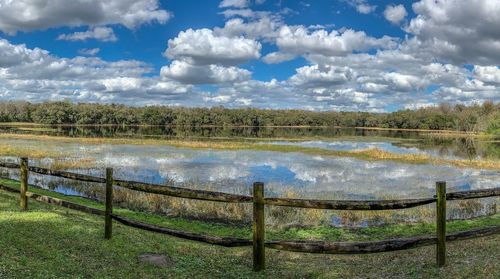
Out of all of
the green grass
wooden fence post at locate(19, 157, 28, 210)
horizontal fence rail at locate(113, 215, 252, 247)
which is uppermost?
wooden fence post at locate(19, 157, 28, 210)

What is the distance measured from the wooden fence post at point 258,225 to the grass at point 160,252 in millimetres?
244

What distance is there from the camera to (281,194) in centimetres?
2533

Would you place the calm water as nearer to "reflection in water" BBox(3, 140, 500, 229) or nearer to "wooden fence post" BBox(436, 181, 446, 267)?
"reflection in water" BBox(3, 140, 500, 229)

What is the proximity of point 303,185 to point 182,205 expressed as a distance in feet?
36.9

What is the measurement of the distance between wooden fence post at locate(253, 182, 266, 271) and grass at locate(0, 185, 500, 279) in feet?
0.80

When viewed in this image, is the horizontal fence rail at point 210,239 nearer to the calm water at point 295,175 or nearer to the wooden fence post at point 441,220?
the wooden fence post at point 441,220

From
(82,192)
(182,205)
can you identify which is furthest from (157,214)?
(82,192)

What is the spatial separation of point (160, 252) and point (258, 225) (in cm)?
263

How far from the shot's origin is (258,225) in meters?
8.04

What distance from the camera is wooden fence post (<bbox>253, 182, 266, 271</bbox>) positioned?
7898 mm

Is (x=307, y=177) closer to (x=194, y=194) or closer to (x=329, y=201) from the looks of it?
(x=194, y=194)

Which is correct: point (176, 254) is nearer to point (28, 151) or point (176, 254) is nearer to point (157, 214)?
point (157, 214)

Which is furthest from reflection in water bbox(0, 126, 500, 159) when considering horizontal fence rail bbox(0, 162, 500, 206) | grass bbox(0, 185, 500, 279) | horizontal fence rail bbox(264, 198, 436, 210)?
horizontal fence rail bbox(264, 198, 436, 210)

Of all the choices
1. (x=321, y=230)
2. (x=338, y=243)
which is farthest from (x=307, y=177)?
(x=338, y=243)
